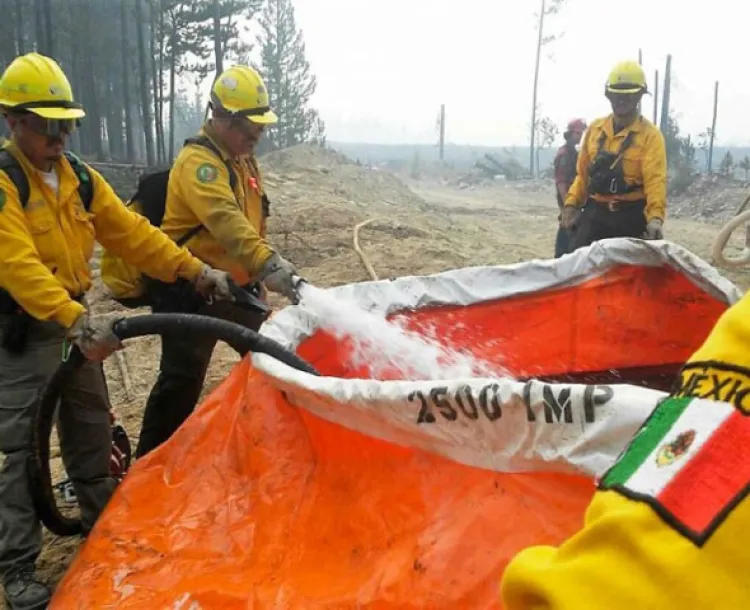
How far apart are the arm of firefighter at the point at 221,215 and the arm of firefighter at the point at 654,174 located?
8.49 feet

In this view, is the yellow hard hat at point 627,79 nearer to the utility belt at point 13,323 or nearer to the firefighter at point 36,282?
the firefighter at point 36,282

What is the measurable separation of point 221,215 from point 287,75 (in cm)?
3224

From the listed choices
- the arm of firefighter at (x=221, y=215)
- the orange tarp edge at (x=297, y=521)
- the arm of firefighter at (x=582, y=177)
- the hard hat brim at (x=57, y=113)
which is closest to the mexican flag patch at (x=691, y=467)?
the orange tarp edge at (x=297, y=521)

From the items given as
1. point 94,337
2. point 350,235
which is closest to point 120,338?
point 94,337

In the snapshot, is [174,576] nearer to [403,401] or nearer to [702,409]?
[403,401]

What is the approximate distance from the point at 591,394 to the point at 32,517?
1.98 meters

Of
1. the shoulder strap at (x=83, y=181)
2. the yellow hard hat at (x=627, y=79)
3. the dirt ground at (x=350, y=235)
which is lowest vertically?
the dirt ground at (x=350, y=235)

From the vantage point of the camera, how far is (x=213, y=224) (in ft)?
9.98

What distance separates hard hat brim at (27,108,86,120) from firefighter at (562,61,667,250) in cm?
324

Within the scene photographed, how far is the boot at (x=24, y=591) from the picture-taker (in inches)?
92.6

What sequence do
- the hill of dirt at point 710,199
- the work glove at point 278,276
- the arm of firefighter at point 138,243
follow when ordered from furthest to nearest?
the hill of dirt at point 710,199
the work glove at point 278,276
the arm of firefighter at point 138,243

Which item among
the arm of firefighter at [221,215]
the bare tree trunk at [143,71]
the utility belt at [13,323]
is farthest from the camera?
the bare tree trunk at [143,71]

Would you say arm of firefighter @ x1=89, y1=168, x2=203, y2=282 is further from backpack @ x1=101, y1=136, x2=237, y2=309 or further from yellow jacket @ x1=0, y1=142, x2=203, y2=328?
backpack @ x1=101, y1=136, x2=237, y2=309

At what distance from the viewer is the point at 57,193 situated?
245 cm
